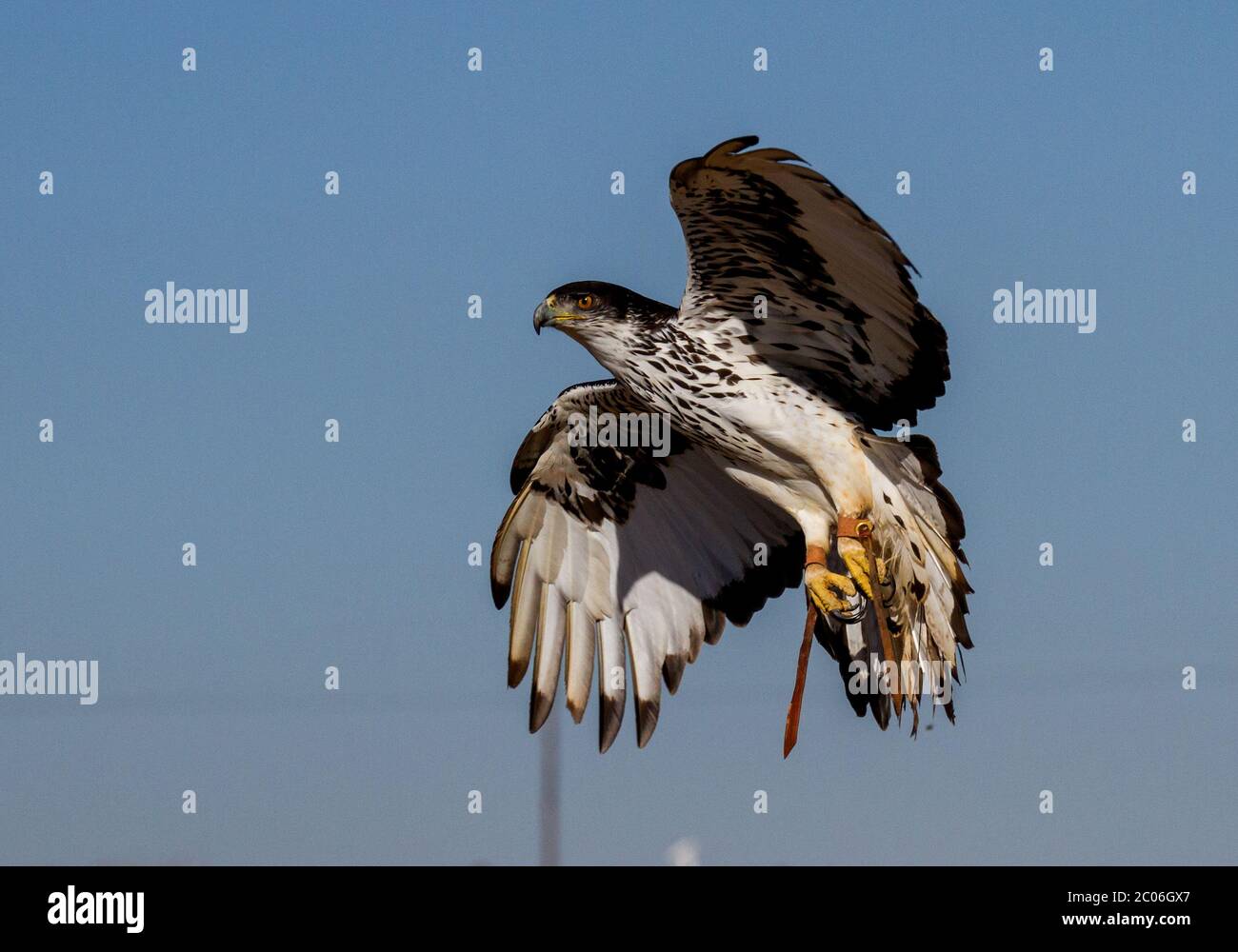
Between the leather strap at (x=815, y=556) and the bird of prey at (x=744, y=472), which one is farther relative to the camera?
the leather strap at (x=815, y=556)

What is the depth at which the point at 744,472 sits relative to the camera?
1370 cm

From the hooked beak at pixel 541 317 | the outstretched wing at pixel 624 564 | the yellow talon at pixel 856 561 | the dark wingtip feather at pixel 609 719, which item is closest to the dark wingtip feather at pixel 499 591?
the outstretched wing at pixel 624 564

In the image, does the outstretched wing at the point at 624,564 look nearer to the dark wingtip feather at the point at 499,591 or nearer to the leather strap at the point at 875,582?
the dark wingtip feather at the point at 499,591

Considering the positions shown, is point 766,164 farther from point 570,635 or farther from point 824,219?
point 570,635

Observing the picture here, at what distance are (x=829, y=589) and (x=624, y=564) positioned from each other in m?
2.21

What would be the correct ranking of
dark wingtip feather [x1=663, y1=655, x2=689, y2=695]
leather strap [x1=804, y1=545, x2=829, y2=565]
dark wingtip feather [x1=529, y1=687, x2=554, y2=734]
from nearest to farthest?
leather strap [x1=804, y1=545, x2=829, y2=565]
dark wingtip feather [x1=529, y1=687, x2=554, y2=734]
dark wingtip feather [x1=663, y1=655, x2=689, y2=695]

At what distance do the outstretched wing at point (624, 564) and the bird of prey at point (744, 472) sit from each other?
0.02 meters

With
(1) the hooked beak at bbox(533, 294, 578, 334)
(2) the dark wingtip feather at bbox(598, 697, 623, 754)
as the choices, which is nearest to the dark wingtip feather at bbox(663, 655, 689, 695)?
(2) the dark wingtip feather at bbox(598, 697, 623, 754)

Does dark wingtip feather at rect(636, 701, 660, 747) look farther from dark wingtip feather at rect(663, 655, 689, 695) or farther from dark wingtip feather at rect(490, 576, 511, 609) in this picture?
dark wingtip feather at rect(490, 576, 511, 609)

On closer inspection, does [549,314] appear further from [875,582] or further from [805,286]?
[875,582]

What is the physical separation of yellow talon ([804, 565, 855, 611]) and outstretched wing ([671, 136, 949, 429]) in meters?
1.12

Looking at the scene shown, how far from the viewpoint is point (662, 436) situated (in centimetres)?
1440

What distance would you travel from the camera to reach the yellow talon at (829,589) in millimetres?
13266

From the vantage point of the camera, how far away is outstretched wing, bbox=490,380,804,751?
14.7 metres
